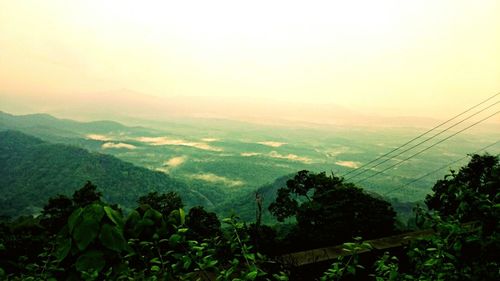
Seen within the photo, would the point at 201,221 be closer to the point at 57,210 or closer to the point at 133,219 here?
the point at 57,210

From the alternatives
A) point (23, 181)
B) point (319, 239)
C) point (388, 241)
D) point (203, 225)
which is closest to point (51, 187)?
point (23, 181)

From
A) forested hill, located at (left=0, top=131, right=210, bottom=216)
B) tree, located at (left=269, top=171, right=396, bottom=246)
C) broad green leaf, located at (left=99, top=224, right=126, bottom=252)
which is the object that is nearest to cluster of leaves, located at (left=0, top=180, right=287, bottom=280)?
broad green leaf, located at (left=99, top=224, right=126, bottom=252)

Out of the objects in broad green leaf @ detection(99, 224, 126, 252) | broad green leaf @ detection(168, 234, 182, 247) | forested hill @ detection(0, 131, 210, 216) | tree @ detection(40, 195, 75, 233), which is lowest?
forested hill @ detection(0, 131, 210, 216)

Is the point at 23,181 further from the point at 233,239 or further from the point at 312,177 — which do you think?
the point at 233,239

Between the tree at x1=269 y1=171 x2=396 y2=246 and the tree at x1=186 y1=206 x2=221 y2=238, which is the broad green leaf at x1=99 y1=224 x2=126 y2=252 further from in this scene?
the tree at x1=186 y1=206 x2=221 y2=238

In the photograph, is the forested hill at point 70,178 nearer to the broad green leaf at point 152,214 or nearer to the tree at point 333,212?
the tree at point 333,212

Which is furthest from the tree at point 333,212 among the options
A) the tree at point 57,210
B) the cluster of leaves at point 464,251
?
the cluster of leaves at point 464,251
